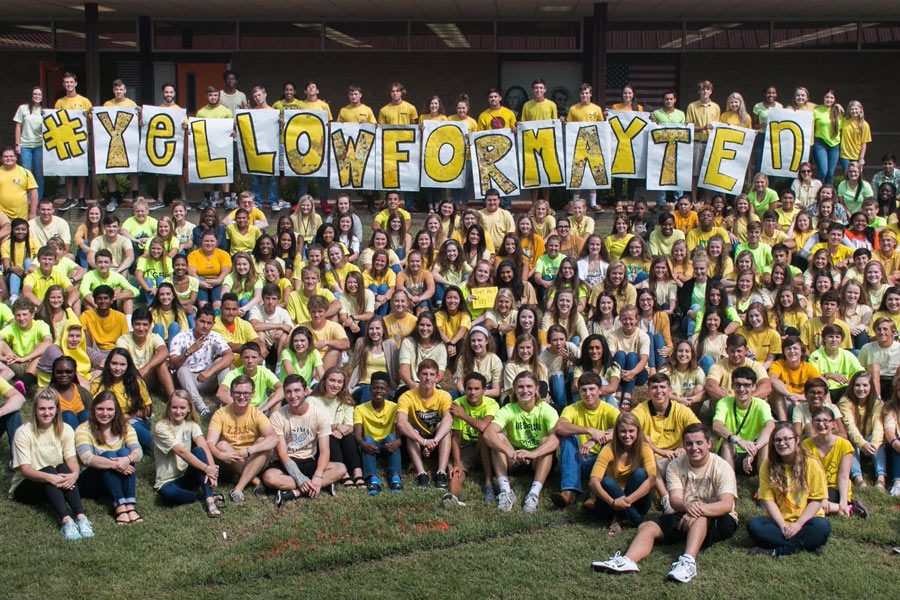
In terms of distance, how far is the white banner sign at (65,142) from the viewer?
15367 mm

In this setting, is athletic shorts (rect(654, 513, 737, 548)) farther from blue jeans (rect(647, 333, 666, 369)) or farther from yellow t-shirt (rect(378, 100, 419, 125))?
yellow t-shirt (rect(378, 100, 419, 125))

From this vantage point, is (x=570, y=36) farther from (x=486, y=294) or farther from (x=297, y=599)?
(x=297, y=599)

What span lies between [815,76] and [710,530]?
536 inches

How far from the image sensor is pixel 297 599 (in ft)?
26.8

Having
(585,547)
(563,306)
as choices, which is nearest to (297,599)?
(585,547)

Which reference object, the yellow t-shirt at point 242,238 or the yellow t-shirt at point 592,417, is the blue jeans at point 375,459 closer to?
the yellow t-shirt at point 592,417

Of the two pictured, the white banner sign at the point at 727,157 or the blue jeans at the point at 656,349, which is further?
the white banner sign at the point at 727,157

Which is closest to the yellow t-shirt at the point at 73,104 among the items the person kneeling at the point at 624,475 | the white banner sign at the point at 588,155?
the white banner sign at the point at 588,155

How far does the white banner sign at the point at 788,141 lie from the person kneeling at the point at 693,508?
294 inches

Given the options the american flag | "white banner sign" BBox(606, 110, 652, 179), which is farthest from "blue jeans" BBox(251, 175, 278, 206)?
the american flag

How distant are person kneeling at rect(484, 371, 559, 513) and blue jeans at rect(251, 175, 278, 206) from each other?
683 centimetres

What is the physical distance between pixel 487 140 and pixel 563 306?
182 inches

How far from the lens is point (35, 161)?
50.7 ft

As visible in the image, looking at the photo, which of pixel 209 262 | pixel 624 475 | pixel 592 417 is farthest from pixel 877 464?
pixel 209 262
